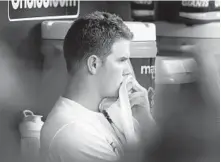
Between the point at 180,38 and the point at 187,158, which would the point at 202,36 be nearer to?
the point at 180,38

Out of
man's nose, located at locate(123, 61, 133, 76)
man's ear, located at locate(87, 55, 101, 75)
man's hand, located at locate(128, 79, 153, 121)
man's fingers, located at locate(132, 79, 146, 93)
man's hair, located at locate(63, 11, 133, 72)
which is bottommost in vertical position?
man's hand, located at locate(128, 79, 153, 121)

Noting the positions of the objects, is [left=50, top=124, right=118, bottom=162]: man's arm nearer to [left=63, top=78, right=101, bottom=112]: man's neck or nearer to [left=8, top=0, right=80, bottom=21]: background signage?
[left=63, top=78, right=101, bottom=112]: man's neck

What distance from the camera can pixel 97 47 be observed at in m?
0.65

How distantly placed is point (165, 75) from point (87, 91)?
6.1 inches

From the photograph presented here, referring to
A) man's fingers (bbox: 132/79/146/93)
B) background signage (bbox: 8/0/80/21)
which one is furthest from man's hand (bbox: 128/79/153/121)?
background signage (bbox: 8/0/80/21)

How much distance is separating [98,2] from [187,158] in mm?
287

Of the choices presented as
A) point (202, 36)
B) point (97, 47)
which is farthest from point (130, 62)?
point (202, 36)

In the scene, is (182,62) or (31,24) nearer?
(31,24)

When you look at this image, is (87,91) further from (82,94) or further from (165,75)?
(165,75)

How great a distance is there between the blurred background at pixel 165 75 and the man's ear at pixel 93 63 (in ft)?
0.12

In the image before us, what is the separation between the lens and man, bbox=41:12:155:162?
64cm

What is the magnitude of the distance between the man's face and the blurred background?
0.02 metres

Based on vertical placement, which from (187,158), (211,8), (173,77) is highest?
(211,8)

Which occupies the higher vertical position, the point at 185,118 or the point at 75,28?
the point at 75,28
